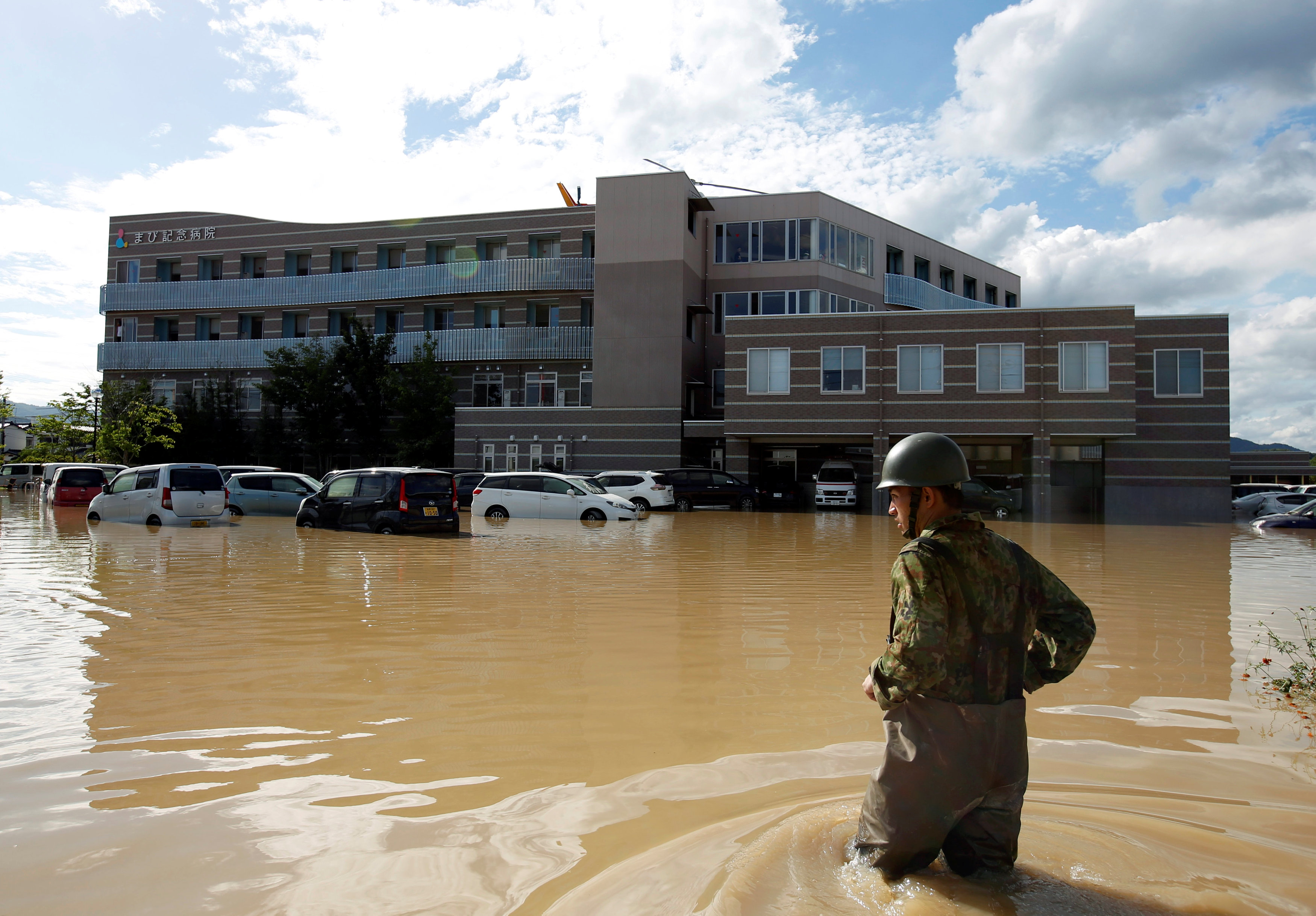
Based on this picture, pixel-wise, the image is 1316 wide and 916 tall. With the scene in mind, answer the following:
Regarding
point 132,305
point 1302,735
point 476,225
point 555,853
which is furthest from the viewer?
point 132,305

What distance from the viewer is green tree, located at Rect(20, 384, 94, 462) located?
41.5 metres

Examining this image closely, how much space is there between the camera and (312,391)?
129ft

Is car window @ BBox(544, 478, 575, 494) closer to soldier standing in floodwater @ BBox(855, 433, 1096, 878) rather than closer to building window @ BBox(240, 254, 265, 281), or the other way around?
soldier standing in floodwater @ BBox(855, 433, 1096, 878)

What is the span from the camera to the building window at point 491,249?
137 feet

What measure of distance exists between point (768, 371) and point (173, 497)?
20.4 meters

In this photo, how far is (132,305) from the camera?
149 ft

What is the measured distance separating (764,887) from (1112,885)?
1244 millimetres

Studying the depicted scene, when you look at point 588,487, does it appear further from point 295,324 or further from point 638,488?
point 295,324

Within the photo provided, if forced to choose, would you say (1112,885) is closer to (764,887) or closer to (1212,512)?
(764,887)

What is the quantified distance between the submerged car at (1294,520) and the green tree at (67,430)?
4643cm

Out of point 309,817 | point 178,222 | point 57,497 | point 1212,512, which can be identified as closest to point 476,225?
point 178,222

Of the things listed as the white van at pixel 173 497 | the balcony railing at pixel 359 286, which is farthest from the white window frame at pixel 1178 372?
the white van at pixel 173 497

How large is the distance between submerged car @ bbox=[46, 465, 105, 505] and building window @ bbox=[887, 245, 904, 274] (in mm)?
33822

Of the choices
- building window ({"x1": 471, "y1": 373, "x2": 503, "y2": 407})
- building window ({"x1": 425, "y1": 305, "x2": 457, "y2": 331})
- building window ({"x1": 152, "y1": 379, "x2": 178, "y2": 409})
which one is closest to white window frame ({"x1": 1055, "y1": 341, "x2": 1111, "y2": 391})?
building window ({"x1": 471, "y1": 373, "x2": 503, "y2": 407})
